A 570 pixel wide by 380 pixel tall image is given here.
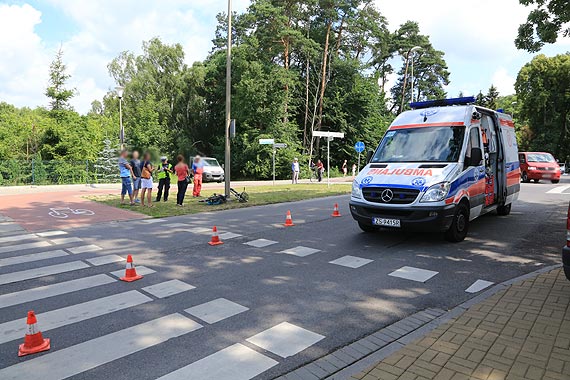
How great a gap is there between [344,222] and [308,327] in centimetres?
659

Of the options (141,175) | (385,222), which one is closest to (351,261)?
(385,222)

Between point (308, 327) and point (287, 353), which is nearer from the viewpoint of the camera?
point (287, 353)

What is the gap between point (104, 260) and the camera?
6.88 m

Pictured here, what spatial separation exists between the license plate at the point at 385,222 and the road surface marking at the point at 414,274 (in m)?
1.27

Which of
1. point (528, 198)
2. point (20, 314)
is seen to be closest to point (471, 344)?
point (20, 314)

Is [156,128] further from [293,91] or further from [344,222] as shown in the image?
[344,222]

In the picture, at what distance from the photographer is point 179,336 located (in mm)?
3906

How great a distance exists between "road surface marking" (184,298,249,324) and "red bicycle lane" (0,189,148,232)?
24.7ft

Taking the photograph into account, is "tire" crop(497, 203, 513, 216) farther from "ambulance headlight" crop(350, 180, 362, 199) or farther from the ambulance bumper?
"ambulance headlight" crop(350, 180, 362, 199)

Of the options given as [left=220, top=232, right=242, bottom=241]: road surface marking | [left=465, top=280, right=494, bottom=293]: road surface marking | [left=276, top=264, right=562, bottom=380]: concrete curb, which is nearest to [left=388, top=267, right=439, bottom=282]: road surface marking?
[left=465, top=280, right=494, bottom=293]: road surface marking

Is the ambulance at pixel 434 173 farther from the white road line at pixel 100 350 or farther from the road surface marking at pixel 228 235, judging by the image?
the white road line at pixel 100 350

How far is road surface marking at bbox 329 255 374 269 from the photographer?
21.0 feet

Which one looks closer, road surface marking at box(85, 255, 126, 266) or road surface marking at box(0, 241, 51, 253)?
road surface marking at box(85, 255, 126, 266)

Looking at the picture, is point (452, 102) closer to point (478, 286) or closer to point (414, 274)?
point (414, 274)
